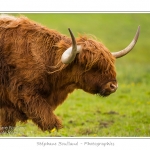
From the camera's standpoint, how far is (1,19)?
25.9ft

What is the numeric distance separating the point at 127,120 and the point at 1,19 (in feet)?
13.4

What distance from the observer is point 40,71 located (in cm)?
741

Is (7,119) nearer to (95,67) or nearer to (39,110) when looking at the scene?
(39,110)

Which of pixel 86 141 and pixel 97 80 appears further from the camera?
pixel 97 80

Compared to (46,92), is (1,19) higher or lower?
higher

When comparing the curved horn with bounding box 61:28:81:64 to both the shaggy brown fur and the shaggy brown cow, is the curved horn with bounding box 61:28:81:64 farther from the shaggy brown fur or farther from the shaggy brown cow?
the shaggy brown fur

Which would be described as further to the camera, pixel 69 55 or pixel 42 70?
pixel 42 70

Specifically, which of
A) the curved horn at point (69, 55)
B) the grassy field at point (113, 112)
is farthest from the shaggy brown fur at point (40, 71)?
the grassy field at point (113, 112)

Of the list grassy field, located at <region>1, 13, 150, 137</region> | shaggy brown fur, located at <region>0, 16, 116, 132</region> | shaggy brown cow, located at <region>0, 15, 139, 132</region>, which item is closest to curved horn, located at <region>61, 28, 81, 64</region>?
shaggy brown cow, located at <region>0, 15, 139, 132</region>

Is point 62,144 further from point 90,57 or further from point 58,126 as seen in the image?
point 90,57

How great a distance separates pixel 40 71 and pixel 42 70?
0.13 ft

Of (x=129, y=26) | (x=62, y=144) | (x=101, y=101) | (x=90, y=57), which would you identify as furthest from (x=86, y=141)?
(x=129, y=26)

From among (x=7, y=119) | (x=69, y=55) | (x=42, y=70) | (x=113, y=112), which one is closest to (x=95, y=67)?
(x=69, y=55)

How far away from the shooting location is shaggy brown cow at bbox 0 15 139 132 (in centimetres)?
743
